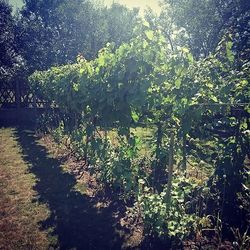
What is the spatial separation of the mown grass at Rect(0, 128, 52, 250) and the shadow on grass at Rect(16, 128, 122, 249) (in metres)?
0.17

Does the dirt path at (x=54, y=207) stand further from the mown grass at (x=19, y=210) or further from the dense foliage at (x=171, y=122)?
the dense foliage at (x=171, y=122)

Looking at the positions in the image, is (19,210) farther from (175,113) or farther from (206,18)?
(206,18)

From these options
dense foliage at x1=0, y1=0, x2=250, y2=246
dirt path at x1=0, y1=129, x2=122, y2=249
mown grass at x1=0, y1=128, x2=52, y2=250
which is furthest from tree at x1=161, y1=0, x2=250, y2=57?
mown grass at x1=0, y1=128, x2=52, y2=250

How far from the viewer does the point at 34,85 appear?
14.0 m

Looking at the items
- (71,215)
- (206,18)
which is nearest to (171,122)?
(71,215)

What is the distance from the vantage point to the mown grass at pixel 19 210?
14.8 feet

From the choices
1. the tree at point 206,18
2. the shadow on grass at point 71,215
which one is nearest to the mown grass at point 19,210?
the shadow on grass at point 71,215

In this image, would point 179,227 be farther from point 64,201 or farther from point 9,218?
point 9,218

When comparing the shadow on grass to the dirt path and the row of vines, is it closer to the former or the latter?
the dirt path

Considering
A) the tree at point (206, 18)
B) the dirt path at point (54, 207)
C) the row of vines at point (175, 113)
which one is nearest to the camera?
the row of vines at point (175, 113)

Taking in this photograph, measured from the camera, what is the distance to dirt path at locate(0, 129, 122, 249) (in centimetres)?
462

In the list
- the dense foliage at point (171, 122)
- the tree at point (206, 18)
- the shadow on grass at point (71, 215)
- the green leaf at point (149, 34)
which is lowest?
the shadow on grass at point (71, 215)

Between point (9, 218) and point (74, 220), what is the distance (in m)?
1.18

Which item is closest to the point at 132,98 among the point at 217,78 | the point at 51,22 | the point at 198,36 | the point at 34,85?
the point at 217,78
